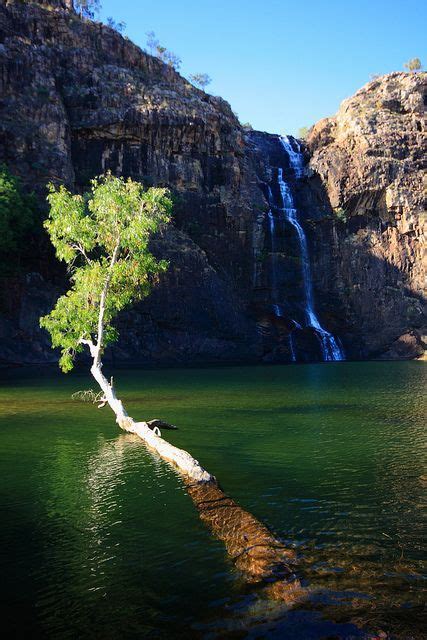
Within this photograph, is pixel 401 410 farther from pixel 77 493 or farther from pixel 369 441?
pixel 77 493

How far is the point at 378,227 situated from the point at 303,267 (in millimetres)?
14172

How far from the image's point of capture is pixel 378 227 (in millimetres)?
78375

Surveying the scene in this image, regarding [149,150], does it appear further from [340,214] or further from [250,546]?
[250,546]

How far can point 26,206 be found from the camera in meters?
55.6

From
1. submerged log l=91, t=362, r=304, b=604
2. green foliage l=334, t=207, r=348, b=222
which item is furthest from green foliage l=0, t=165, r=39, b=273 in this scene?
submerged log l=91, t=362, r=304, b=604

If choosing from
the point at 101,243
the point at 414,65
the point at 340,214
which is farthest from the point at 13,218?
the point at 414,65

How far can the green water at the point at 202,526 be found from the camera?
6.61m

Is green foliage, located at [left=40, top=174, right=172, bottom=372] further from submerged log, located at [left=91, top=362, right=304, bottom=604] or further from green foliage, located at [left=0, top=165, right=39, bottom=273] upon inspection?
green foliage, located at [left=0, top=165, right=39, bottom=273]

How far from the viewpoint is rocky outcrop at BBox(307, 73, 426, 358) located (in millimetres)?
74062

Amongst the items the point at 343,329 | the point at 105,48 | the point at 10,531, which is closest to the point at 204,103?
the point at 105,48

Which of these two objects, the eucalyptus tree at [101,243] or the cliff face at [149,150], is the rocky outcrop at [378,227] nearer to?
the cliff face at [149,150]

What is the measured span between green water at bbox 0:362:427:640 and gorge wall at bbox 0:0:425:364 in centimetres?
4245

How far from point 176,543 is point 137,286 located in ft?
55.9

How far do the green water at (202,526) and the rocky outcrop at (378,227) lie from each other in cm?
5345
